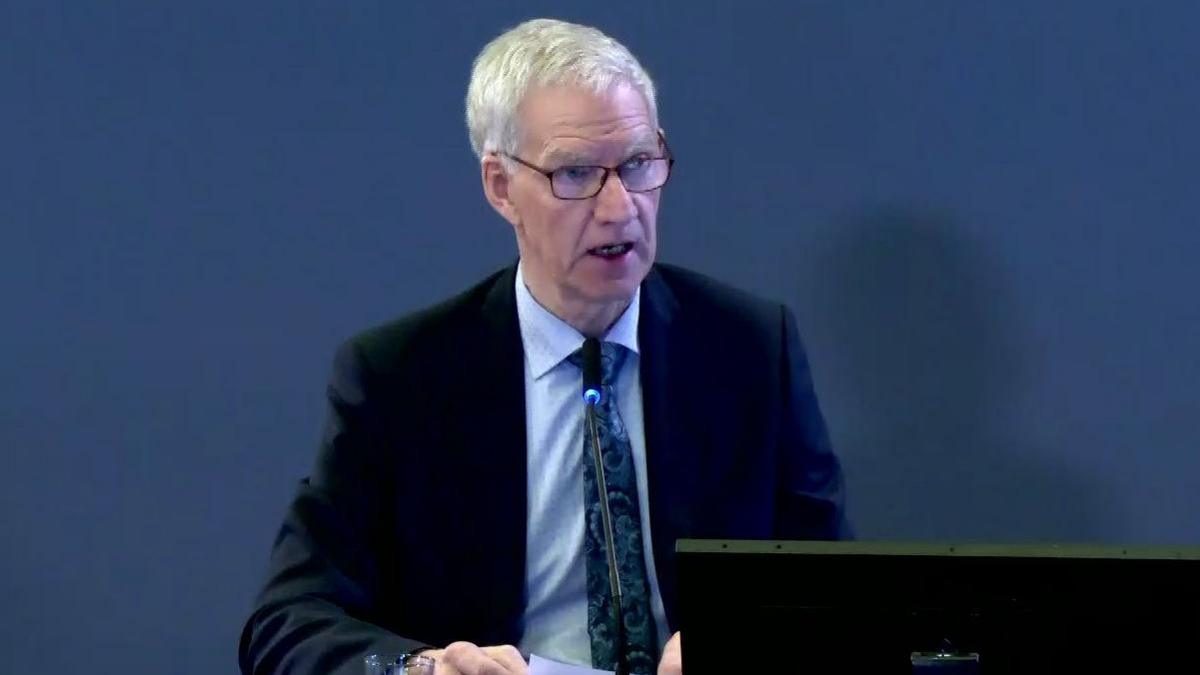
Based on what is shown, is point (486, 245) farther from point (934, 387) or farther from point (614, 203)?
point (934, 387)

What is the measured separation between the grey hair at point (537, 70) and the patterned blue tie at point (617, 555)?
1.15 feet

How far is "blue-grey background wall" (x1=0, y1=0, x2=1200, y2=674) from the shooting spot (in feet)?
8.63

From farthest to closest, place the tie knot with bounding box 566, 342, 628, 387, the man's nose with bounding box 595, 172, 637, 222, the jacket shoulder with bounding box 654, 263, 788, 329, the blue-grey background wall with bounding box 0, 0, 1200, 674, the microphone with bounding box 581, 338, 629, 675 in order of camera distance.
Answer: the blue-grey background wall with bounding box 0, 0, 1200, 674 → the jacket shoulder with bounding box 654, 263, 788, 329 → the tie knot with bounding box 566, 342, 628, 387 → the man's nose with bounding box 595, 172, 637, 222 → the microphone with bounding box 581, 338, 629, 675

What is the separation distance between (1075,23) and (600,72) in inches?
35.4

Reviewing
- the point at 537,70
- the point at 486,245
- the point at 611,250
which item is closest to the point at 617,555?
the point at 611,250

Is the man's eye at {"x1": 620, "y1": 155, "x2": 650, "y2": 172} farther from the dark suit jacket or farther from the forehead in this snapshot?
the dark suit jacket

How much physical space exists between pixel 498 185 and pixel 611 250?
0.21 m

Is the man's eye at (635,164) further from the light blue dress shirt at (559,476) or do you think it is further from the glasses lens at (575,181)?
the light blue dress shirt at (559,476)

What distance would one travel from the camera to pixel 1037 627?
1408mm

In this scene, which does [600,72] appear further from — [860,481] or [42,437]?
[42,437]

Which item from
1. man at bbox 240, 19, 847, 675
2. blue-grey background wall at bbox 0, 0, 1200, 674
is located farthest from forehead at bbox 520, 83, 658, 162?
blue-grey background wall at bbox 0, 0, 1200, 674

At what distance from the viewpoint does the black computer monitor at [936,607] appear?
4.58 feet

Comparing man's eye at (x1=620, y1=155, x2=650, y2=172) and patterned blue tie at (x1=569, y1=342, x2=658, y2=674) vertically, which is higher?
man's eye at (x1=620, y1=155, x2=650, y2=172)

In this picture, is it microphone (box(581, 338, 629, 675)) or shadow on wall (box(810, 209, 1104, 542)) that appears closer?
microphone (box(581, 338, 629, 675))
